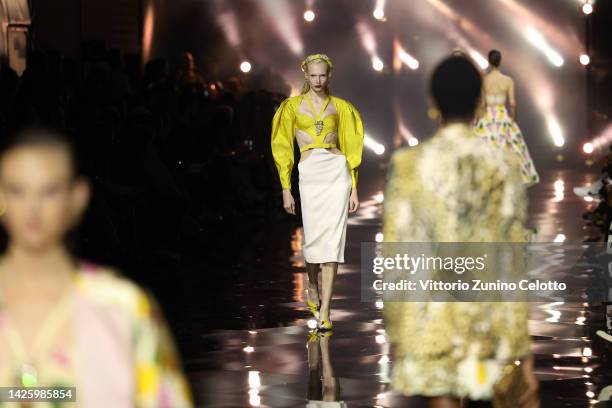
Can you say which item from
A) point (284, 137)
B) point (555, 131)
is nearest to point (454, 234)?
point (284, 137)

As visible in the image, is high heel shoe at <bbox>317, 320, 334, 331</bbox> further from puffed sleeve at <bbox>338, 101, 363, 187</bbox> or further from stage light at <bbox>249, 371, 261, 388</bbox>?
stage light at <bbox>249, 371, 261, 388</bbox>

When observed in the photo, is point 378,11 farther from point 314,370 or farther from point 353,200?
point 314,370

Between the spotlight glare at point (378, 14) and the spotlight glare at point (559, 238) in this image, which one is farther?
the spotlight glare at point (378, 14)

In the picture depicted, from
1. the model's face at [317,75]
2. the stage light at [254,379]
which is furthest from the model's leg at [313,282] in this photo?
the stage light at [254,379]

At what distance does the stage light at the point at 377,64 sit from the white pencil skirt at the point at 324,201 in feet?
73.3

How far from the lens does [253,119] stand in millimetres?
18922

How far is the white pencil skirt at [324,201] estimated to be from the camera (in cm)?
916

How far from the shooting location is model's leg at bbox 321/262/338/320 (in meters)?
9.11

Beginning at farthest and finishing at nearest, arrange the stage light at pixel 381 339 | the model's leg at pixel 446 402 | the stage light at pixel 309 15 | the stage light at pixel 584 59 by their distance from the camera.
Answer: the stage light at pixel 584 59
the stage light at pixel 309 15
the stage light at pixel 381 339
the model's leg at pixel 446 402

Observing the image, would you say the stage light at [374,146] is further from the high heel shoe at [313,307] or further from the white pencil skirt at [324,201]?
the white pencil skirt at [324,201]

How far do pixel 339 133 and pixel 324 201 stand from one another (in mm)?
428

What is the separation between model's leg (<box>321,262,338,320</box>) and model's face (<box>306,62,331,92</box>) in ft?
3.62

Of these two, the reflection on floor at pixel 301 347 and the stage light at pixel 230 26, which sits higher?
the stage light at pixel 230 26

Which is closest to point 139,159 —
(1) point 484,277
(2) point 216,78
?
(1) point 484,277
